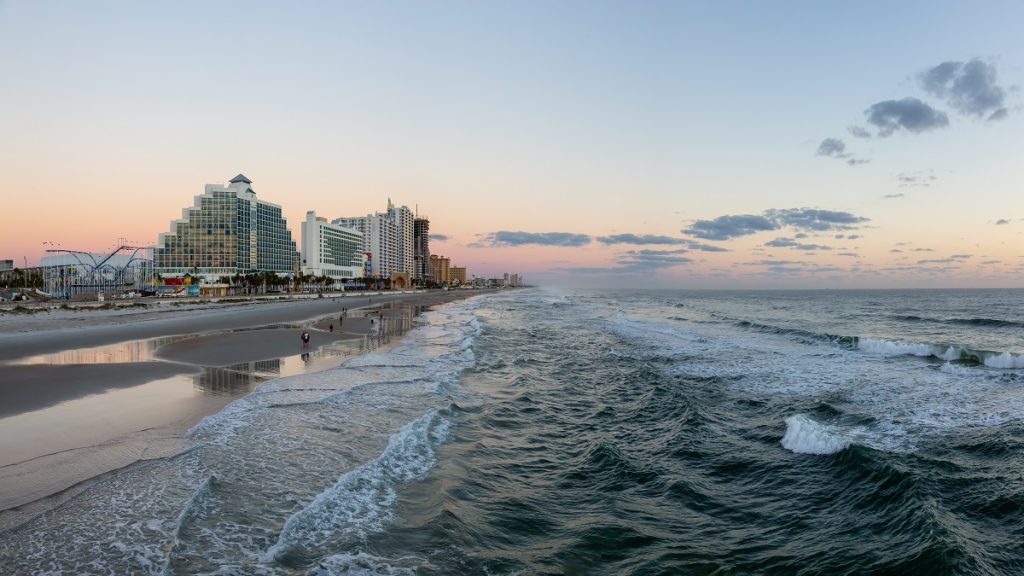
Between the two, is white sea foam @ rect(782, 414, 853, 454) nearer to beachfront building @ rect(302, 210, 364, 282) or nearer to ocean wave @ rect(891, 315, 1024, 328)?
ocean wave @ rect(891, 315, 1024, 328)

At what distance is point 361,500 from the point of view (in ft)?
27.0

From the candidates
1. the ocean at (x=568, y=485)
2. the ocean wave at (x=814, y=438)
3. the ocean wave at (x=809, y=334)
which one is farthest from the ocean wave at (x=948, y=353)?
the ocean wave at (x=814, y=438)

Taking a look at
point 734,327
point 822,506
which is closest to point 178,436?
point 822,506

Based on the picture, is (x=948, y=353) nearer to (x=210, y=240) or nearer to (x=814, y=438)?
(x=814, y=438)

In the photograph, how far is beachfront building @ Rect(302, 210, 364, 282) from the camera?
544ft

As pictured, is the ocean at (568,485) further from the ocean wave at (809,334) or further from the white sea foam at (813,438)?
the ocean wave at (809,334)

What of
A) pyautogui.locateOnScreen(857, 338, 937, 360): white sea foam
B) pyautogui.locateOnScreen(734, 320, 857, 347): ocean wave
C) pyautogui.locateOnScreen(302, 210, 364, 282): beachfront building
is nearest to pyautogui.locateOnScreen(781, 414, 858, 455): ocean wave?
pyautogui.locateOnScreen(857, 338, 937, 360): white sea foam

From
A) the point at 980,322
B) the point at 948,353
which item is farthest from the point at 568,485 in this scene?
the point at 980,322

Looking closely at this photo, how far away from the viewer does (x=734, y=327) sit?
1638 inches

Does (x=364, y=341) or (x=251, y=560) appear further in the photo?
(x=364, y=341)

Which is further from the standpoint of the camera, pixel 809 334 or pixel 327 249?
pixel 327 249

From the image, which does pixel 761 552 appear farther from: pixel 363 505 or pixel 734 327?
pixel 734 327

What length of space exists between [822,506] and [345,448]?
362 inches

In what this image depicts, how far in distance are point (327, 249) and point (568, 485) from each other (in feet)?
575
